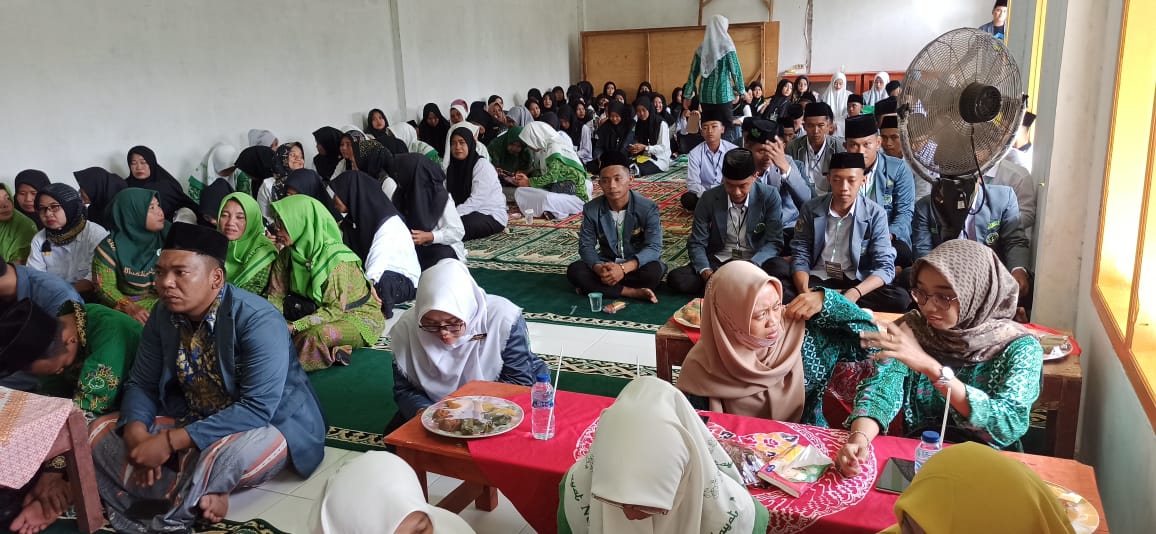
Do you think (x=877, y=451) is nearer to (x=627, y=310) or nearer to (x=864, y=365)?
(x=864, y=365)

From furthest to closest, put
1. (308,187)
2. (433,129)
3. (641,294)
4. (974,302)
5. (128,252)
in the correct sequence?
(433,129), (308,187), (641,294), (128,252), (974,302)

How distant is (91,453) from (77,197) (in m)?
2.68

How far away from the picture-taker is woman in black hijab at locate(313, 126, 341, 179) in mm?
8023

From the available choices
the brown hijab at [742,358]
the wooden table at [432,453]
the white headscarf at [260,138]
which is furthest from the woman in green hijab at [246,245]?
the white headscarf at [260,138]

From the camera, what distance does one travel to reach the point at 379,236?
16.4 feet

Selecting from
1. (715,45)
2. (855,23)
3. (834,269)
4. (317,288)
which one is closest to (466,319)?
(317,288)

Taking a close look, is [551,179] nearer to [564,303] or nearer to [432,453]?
[564,303]

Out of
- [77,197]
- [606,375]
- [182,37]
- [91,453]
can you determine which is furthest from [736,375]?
[182,37]

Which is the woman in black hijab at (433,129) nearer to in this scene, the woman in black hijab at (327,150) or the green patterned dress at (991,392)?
the woman in black hijab at (327,150)

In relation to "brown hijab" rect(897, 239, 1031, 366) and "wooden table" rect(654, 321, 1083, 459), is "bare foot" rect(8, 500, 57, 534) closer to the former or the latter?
"brown hijab" rect(897, 239, 1031, 366)

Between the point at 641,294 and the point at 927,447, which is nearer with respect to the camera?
the point at 927,447

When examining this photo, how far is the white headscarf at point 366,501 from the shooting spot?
1656 millimetres

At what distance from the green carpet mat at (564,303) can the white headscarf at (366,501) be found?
9.33ft

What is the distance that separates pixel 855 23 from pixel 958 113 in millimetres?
12518
